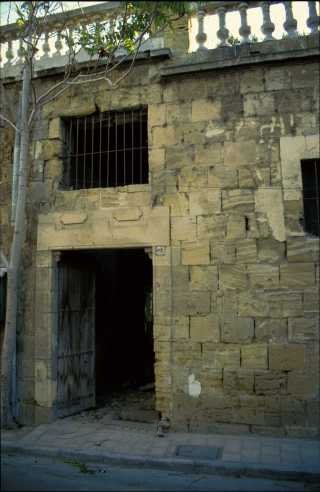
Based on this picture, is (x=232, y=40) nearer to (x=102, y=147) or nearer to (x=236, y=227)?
(x=102, y=147)

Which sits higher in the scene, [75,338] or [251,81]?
[251,81]

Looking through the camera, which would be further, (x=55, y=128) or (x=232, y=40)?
(x=55, y=128)

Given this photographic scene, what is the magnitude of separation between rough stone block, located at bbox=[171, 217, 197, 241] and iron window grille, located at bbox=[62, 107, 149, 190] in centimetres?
111

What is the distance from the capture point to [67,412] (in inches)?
256

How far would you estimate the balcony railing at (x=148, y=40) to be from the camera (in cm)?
614

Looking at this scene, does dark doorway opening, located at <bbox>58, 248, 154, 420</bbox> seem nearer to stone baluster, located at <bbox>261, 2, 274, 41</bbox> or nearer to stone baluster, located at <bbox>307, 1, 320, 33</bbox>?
stone baluster, located at <bbox>261, 2, 274, 41</bbox>

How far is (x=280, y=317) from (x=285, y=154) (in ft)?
7.15

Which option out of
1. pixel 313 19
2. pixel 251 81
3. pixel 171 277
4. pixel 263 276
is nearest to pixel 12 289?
pixel 171 277

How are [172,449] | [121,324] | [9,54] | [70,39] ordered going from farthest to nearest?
A: [121,324] → [9,54] → [70,39] → [172,449]

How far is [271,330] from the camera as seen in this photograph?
18.6ft

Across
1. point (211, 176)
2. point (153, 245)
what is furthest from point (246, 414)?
point (211, 176)

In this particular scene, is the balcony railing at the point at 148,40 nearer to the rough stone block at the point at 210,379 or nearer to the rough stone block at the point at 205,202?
the rough stone block at the point at 205,202

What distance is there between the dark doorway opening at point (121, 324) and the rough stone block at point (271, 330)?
2.78m

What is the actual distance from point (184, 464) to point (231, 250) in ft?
8.85
